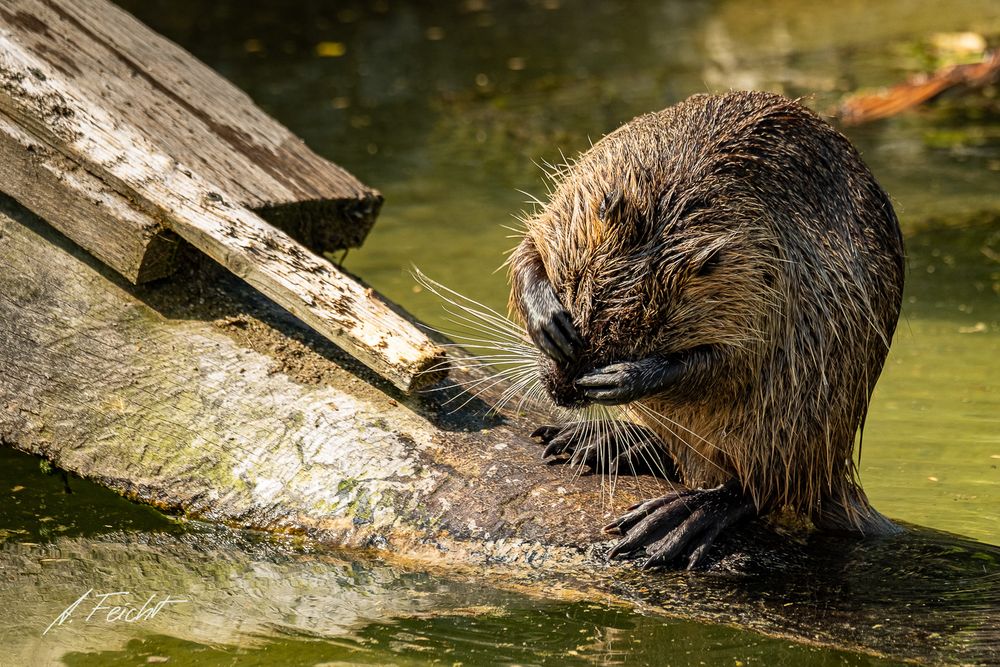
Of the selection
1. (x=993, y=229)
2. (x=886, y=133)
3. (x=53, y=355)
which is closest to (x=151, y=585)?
(x=53, y=355)

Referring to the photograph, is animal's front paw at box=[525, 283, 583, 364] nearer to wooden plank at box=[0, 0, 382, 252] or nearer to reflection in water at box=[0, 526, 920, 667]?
reflection in water at box=[0, 526, 920, 667]

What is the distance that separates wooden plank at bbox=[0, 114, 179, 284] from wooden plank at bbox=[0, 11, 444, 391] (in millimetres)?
33

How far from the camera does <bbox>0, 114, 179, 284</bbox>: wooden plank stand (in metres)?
3.30

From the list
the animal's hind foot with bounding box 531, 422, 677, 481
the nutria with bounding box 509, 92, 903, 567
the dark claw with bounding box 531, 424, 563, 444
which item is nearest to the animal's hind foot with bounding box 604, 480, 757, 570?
the nutria with bounding box 509, 92, 903, 567

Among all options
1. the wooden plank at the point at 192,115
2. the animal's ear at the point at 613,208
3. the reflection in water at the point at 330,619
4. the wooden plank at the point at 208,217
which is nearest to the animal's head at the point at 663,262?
the animal's ear at the point at 613,208

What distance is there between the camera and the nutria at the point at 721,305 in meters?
2.91

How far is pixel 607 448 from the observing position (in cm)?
322

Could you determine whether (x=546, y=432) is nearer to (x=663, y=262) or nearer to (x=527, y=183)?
(x=663, y=262)

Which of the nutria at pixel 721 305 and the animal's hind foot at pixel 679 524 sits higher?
the nutria at pixel 721 305

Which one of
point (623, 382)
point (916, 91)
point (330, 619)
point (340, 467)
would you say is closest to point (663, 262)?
point (623, 382)

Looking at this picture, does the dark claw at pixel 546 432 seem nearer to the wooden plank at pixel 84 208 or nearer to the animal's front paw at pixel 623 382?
the animal's front paw at pixel 623 382

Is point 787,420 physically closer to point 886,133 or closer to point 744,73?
point 886,133

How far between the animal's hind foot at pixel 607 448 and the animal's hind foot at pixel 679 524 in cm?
14

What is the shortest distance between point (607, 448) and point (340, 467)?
2.17ft
